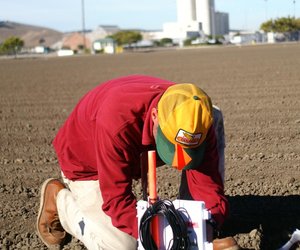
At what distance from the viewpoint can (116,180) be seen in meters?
3.49

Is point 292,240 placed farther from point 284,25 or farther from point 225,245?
point 284,25

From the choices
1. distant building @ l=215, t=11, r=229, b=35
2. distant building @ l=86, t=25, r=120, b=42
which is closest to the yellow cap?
distant building @ l=215, t=11, r=229, b=35

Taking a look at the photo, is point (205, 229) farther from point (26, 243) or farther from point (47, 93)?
point (47, 93)

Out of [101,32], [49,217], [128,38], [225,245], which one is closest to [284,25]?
[128,38]

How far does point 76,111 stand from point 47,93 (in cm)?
1171

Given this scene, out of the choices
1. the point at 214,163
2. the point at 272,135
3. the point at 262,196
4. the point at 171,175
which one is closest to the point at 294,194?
the point at 262,196

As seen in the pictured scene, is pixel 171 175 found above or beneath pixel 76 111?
beneath

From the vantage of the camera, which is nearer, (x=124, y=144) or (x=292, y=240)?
(x=124, y=144)

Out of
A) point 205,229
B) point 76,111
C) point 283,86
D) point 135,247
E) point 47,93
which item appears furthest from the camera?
point 47,93

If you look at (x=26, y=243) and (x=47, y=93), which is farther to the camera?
(x=47, y=93)

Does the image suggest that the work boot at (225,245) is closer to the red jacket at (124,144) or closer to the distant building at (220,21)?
the red jacket at (124,144)

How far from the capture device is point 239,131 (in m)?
8.43

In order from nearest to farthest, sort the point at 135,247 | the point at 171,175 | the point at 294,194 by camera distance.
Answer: the point at 135,247
the point at 294,194
the point at 171,175

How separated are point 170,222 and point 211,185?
610 mm
